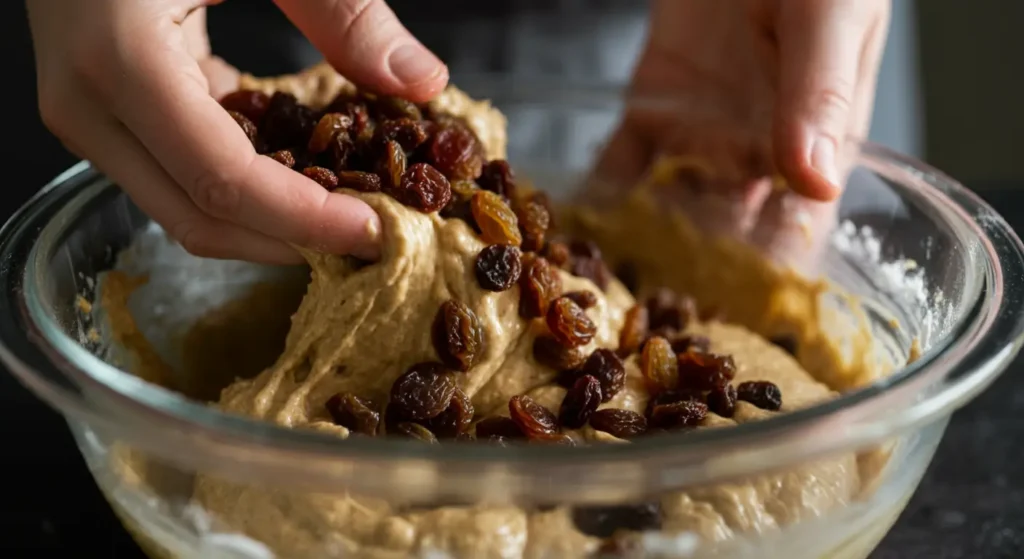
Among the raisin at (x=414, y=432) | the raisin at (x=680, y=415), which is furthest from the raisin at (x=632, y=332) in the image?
the raisin at (x=414, y=432)

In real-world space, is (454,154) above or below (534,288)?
above

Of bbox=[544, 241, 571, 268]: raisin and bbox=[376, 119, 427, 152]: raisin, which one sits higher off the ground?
bbox=[376, 119, 427, 152]: raisin

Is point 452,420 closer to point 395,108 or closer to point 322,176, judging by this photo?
point 322,176

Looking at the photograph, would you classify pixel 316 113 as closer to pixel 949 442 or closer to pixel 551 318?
pixel 551 318

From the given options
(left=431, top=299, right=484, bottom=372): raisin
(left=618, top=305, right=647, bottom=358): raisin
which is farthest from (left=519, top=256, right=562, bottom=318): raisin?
(left=618, top=305, right=647, bottom=358): raisin

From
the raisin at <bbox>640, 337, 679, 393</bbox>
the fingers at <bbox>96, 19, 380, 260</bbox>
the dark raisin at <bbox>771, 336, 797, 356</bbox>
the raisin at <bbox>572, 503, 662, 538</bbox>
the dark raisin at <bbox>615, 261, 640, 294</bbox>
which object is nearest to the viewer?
the raisin at <bbox>572, 503, 662, 538</bbox>

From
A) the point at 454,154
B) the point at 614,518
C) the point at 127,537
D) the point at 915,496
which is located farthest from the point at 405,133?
the point at 915,496

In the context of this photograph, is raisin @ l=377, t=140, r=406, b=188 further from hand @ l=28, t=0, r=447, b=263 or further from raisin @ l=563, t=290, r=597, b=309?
raisin @ l=563, t=290, r=597, b=309
